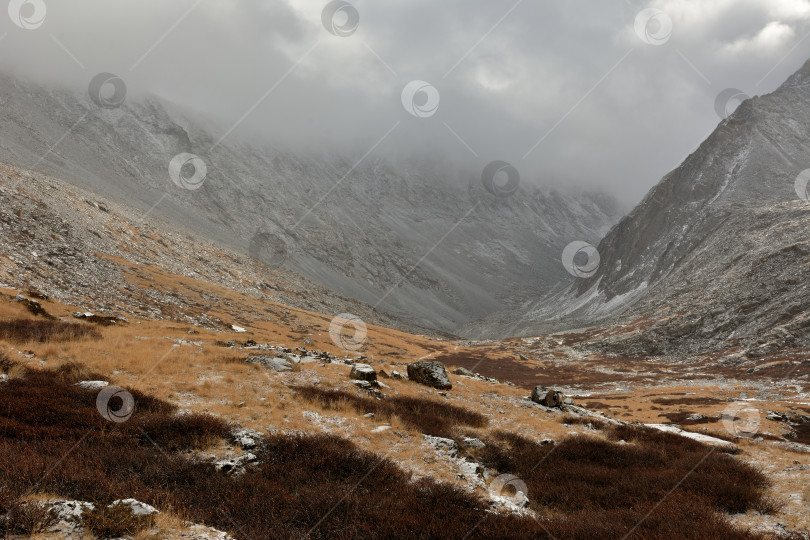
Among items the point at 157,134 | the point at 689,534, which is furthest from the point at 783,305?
the point at 157,134

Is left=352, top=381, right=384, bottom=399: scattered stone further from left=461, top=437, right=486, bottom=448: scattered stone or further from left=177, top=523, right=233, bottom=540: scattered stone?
left=177, top=523, right=233, bottom=540: scattered stone

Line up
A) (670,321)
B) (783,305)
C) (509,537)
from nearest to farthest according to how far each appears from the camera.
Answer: (509,537)
(783,305)
(670,321)

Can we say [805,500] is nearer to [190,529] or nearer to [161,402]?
[190,529]

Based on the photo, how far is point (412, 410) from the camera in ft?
58.5

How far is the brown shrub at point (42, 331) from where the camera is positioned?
17.9 metres

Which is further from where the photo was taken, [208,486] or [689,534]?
[208,486]

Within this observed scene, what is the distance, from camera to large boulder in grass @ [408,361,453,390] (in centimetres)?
2423

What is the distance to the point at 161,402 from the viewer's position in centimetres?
1354

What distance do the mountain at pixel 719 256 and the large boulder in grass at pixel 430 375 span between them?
6143cm

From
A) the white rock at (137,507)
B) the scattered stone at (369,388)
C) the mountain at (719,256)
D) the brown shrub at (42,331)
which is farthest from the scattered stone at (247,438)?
the mountain at (719,256)

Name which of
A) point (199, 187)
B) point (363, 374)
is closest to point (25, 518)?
point (363, 374)

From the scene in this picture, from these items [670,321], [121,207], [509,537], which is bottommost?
[509,537]

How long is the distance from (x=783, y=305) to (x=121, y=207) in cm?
12788

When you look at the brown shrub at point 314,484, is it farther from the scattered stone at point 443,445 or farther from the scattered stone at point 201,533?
the scattered stone at point 443,445
